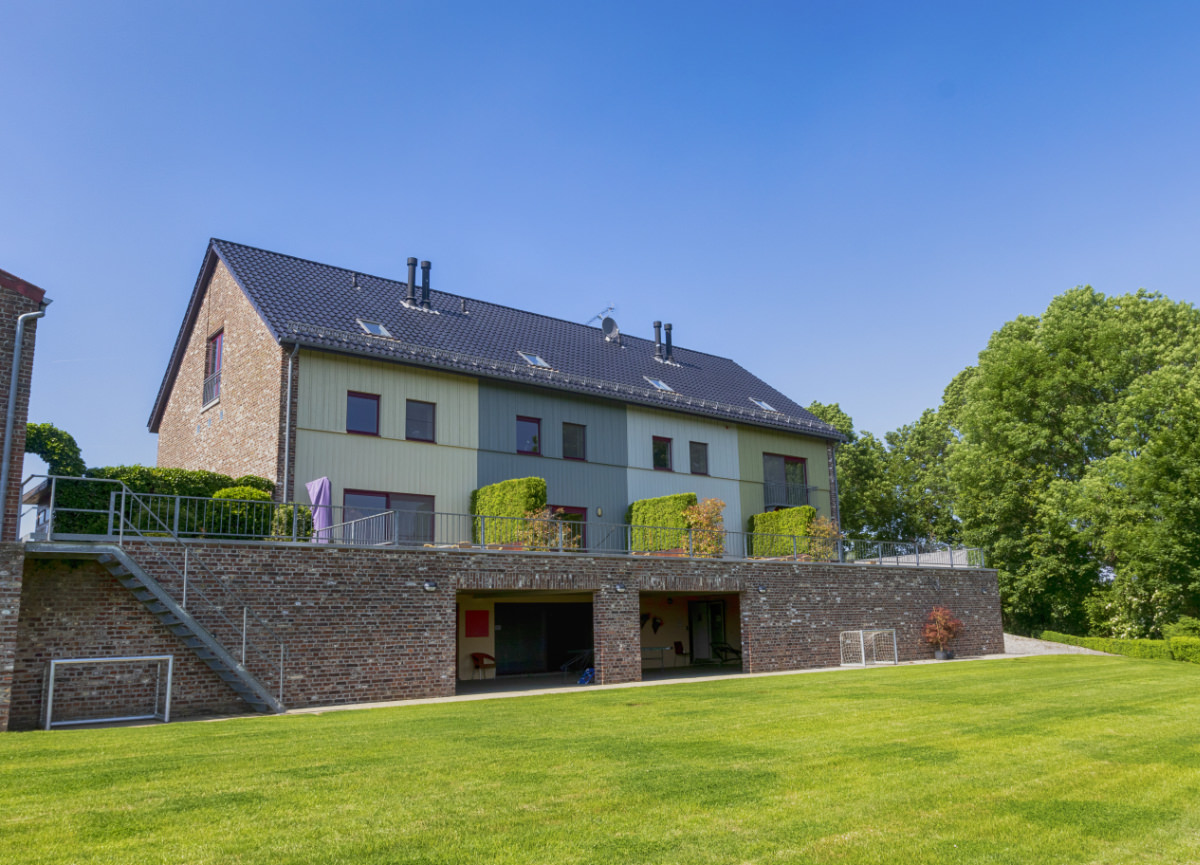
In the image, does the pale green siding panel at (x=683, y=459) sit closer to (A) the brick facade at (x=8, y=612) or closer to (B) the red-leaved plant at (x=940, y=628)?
(B) the red-leaved plant at (x=940, y=628)

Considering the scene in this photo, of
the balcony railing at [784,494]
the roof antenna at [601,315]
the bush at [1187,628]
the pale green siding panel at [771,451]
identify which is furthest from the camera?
the roof antenna at [601,315]

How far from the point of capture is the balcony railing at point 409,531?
46.6 ft

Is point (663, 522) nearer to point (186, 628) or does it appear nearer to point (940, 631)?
point (940, 631)

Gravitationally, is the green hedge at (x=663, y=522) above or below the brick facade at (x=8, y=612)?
above

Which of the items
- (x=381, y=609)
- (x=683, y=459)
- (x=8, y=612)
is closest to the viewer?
(x=8, y=612)

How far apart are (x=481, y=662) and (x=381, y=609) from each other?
7.01 meters

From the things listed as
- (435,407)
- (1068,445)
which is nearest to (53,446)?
(435,407)

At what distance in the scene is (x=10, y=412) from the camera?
42.9ft

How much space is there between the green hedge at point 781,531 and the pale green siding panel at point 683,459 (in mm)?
1241

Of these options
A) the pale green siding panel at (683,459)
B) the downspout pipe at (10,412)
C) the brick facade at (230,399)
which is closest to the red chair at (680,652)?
the pale green siding panel at (683,459)

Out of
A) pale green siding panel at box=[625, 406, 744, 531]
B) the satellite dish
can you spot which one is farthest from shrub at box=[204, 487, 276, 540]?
the satellite dish

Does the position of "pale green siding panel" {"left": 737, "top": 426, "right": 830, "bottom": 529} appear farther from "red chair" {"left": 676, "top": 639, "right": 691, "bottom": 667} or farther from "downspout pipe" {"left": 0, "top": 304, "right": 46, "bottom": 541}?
"downspout pipe" {"left": 0, "top": 304, "right": 46, "bottom": 541}

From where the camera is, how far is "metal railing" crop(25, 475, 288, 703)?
13.9 meters

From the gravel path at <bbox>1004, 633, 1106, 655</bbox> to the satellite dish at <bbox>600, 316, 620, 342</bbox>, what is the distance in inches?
630
